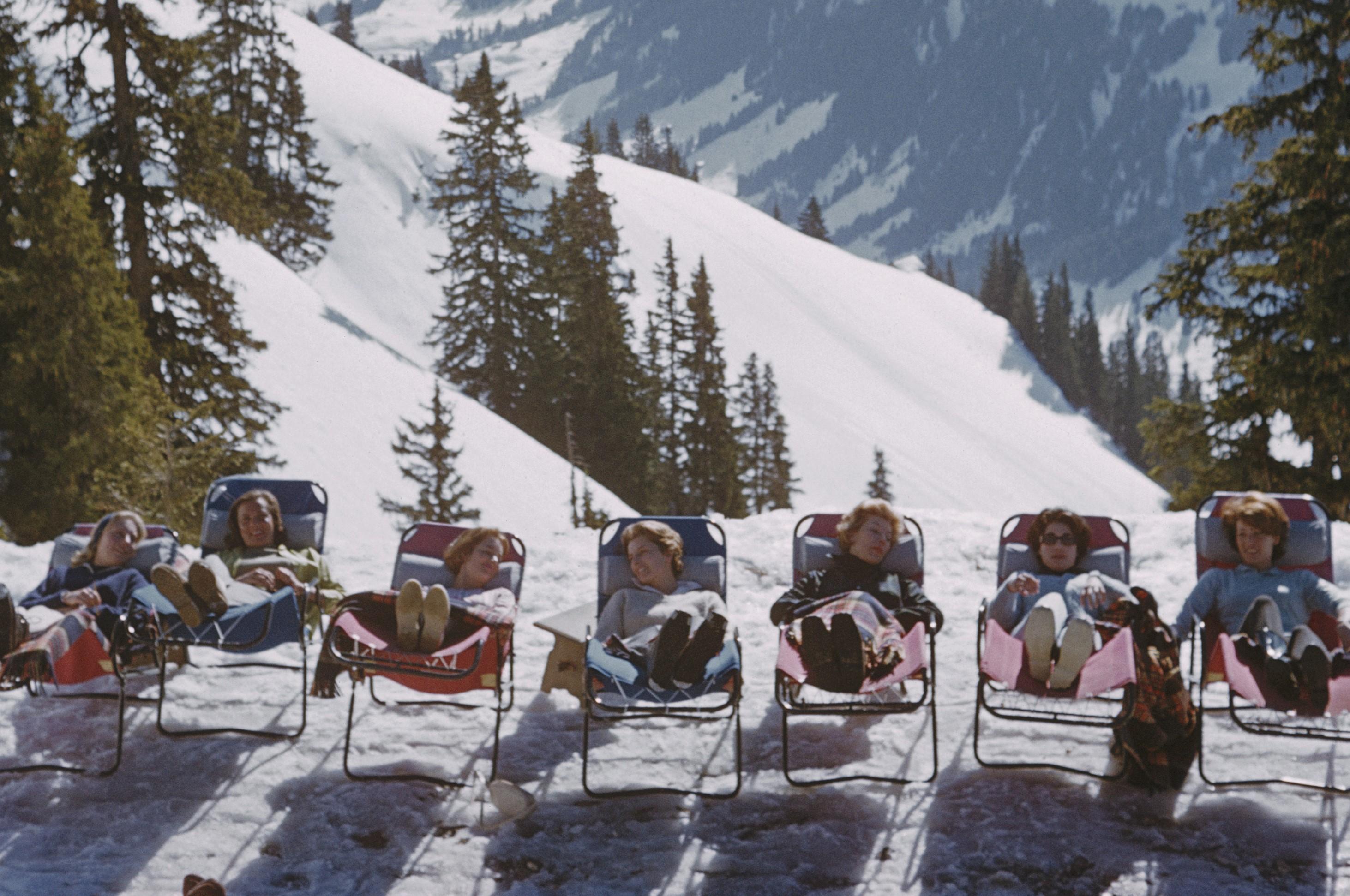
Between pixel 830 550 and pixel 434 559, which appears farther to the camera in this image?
pixel 434 559

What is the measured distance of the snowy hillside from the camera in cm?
4409

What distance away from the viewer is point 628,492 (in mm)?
36438

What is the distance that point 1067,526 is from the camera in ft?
18.3

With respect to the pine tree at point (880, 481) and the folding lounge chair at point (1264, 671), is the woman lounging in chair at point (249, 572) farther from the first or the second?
the pine tree at point (880, 481)

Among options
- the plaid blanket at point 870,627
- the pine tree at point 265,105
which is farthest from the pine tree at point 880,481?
the plaid blanket at point 870,627

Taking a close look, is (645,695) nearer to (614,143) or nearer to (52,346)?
(52,346)

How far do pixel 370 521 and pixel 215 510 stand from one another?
45.0 feet

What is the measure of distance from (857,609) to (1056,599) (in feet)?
2.99

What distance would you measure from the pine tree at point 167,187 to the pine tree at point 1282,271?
13307 mm

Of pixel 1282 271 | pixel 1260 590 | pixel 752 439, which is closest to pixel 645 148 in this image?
pixel 752 439

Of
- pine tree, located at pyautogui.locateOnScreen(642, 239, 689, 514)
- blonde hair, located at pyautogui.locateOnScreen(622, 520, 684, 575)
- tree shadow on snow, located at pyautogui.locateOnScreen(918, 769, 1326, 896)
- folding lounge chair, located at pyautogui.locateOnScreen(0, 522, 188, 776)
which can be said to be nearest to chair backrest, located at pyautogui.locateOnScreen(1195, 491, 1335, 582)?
tree shadow on snow, located at pyautogui.locateOnScreen(918, 769, 1326, 896)

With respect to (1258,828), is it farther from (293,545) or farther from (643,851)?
(293,545)

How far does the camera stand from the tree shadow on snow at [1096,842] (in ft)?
13.5

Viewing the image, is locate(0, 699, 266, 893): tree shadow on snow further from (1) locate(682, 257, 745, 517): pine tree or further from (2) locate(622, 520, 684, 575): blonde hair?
(1) locate(682, 257, 745, 517): pine tree
